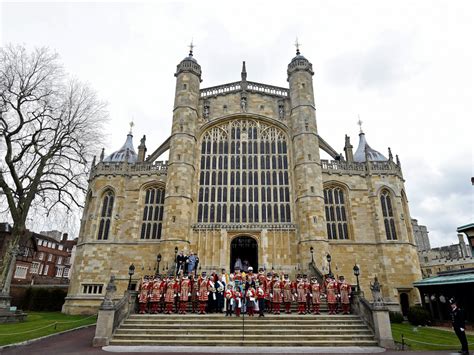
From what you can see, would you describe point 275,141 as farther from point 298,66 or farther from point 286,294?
point 286,294

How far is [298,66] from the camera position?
27078mm

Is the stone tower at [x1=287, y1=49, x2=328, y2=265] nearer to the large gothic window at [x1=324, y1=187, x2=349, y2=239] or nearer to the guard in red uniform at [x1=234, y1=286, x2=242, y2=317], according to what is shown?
the large gothic window at [x1=324, y1=187, x2=349, y2=239]

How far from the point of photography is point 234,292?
42.0 feet

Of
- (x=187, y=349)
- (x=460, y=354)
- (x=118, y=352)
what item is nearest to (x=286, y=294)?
(x=187, y=349)

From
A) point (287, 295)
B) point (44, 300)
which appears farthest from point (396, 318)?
point (44, 300)

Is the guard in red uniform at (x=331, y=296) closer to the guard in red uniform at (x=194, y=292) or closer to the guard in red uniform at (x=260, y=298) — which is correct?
the guard in red uniform at (x=260, y=298)

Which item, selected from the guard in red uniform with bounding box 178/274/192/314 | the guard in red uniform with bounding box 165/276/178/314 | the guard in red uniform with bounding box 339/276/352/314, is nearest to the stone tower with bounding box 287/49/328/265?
the guard in red uniform with bounding box 339/276/352/314

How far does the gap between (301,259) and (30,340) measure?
16.0 meters

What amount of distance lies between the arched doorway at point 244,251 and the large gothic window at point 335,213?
6098 mm

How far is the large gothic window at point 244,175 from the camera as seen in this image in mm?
23516

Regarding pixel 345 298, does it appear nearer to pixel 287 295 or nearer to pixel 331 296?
pixel 331 296

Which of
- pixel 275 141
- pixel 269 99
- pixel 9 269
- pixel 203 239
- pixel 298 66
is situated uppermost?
pixel 298 66

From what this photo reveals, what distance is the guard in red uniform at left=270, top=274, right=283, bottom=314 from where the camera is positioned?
13.3 metres

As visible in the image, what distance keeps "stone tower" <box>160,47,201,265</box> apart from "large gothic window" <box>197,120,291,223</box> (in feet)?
4.77
